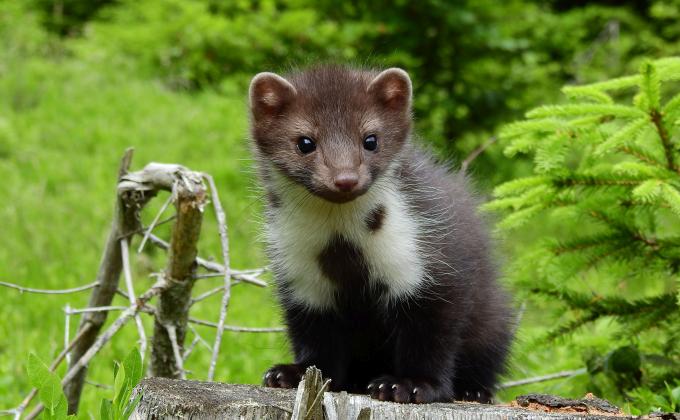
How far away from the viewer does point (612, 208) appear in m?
5.49

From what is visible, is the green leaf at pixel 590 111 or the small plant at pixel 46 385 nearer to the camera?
the small plant at pixel 46 385

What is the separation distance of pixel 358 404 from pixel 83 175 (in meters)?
8.36

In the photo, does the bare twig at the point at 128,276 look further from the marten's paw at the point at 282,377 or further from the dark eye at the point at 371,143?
the dark eye at the point at 371,143

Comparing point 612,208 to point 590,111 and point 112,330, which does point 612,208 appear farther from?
point 112,330

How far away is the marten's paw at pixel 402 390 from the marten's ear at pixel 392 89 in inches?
51.3

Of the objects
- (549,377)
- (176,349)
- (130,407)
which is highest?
(130,407)

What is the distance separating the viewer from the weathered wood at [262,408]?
11.8ft

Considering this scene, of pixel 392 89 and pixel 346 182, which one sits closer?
pixel 346 182

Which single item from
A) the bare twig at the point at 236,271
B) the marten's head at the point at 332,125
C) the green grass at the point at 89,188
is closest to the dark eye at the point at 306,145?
the marten's head at the point at 332,125

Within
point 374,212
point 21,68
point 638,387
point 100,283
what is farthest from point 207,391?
point 21,68

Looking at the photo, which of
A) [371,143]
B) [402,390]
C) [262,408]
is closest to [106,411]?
[262,408]

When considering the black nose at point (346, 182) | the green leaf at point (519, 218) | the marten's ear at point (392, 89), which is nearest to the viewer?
the black nose at point (346, 182)

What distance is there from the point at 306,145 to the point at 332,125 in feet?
0.51

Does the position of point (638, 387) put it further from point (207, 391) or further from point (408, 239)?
point (207, 391)
